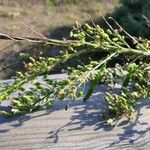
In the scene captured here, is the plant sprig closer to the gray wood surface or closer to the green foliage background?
the gray wood surface

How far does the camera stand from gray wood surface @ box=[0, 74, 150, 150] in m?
1.02

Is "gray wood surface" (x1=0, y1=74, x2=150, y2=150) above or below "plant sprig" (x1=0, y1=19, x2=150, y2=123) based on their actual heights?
below

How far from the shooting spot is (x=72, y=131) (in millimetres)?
1040

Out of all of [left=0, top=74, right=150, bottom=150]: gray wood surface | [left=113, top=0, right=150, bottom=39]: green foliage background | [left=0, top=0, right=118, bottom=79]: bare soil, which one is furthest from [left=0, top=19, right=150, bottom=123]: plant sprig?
[left=0, top=0, right=118, bottom=79]: bare soil

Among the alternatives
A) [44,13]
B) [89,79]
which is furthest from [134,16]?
[89,79]

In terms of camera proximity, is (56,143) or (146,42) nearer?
(56,143)

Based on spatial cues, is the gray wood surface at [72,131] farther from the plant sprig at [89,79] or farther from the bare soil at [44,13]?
the bare soil at [44,13]

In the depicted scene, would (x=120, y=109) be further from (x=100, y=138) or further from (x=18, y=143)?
(x=18, y=143)

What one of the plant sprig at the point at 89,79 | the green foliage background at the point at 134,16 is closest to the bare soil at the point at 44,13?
the green foliage background at the point at 134,16

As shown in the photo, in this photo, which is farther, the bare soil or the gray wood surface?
the bare soil

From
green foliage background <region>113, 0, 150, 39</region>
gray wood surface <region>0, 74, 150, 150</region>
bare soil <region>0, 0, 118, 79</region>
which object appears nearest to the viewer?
gray wood surface <region>0, 74, 150, 150</region>

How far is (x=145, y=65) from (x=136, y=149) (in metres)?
0.22

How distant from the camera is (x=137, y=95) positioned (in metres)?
1.10

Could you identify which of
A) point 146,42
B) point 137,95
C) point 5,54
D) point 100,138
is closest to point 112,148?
point 100,138
